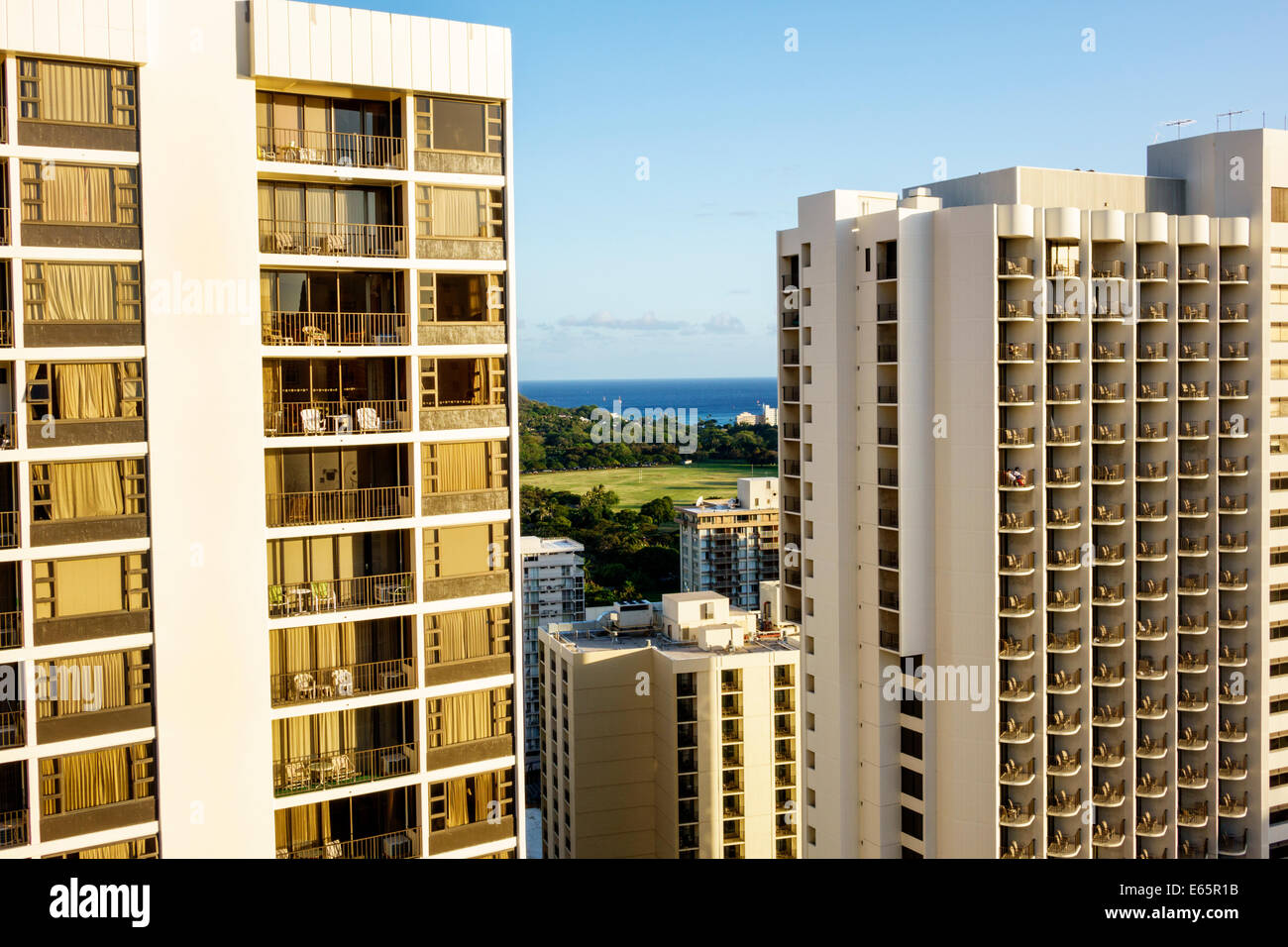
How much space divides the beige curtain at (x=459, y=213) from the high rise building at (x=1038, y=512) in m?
10.9

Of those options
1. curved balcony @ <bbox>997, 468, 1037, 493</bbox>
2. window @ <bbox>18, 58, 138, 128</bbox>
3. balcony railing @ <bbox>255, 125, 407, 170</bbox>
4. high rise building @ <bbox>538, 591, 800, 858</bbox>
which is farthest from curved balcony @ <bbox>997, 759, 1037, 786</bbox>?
window @ <bbox>18, 58, 138, 128</bbox>

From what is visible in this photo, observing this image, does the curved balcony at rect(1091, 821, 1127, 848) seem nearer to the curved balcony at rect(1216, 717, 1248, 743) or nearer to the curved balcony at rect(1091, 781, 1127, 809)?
the curved balcony at rect(1091, 781, 1127, 809)

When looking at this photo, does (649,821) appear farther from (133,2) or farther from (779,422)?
(133,2)

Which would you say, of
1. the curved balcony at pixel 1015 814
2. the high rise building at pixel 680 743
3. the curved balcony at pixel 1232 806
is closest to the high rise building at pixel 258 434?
the curved balcony at pixel 1015 814

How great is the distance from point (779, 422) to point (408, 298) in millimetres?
13191

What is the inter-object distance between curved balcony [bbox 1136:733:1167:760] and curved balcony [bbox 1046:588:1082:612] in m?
4.42

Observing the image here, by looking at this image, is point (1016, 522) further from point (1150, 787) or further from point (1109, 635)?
point (1150, 787)

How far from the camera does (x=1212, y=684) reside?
28891 millimetres

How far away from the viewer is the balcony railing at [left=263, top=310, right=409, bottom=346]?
1642cm

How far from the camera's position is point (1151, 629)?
28094 mm

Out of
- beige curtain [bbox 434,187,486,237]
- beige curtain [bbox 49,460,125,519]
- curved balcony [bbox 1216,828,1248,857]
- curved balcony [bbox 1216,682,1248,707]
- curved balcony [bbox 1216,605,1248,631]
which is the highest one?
beige curtain [bbox 434,187,486,237]

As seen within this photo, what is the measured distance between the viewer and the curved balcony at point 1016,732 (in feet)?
83.7
